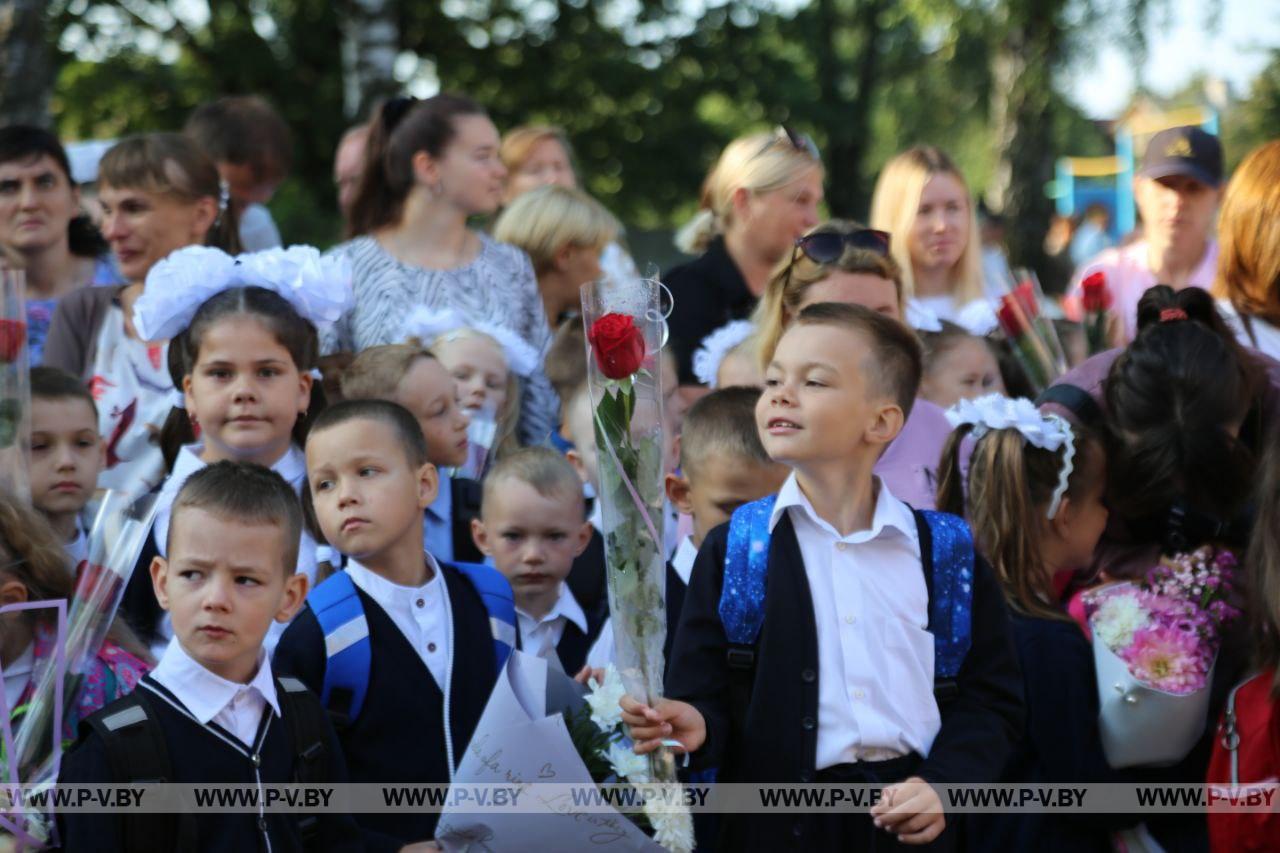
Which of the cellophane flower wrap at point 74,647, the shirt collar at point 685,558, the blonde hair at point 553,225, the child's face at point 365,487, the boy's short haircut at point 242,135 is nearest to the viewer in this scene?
the cellophane flower wrap at point 74,647

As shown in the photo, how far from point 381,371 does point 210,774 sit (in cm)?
209

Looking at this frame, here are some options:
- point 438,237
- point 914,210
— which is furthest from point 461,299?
point 914,210

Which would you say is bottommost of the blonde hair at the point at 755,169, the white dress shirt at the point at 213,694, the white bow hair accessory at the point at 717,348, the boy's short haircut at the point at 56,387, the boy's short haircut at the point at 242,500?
the white dress shirt at the point at 213,694

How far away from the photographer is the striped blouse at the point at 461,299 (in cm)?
629

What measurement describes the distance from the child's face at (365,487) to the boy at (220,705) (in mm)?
442

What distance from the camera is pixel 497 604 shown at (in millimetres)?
4574

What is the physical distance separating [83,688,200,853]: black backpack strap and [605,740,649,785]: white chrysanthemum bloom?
0.91m

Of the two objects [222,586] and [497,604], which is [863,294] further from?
[222,586]

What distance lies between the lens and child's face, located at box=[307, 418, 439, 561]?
4.42 metres

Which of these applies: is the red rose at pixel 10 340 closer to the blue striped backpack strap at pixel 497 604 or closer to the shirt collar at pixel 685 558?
the blue striped backpack strap at pixel 497 604

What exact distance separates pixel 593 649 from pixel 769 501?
1.19 metres

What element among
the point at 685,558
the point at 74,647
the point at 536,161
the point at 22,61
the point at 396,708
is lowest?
the point at 396,708

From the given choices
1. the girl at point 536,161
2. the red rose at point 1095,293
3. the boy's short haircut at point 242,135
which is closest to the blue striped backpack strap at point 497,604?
the red rose at point 1095,293

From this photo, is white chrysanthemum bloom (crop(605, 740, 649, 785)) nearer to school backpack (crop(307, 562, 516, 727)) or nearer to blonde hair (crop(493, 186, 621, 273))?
school backpack (crop(307, 562, 516, 727))
